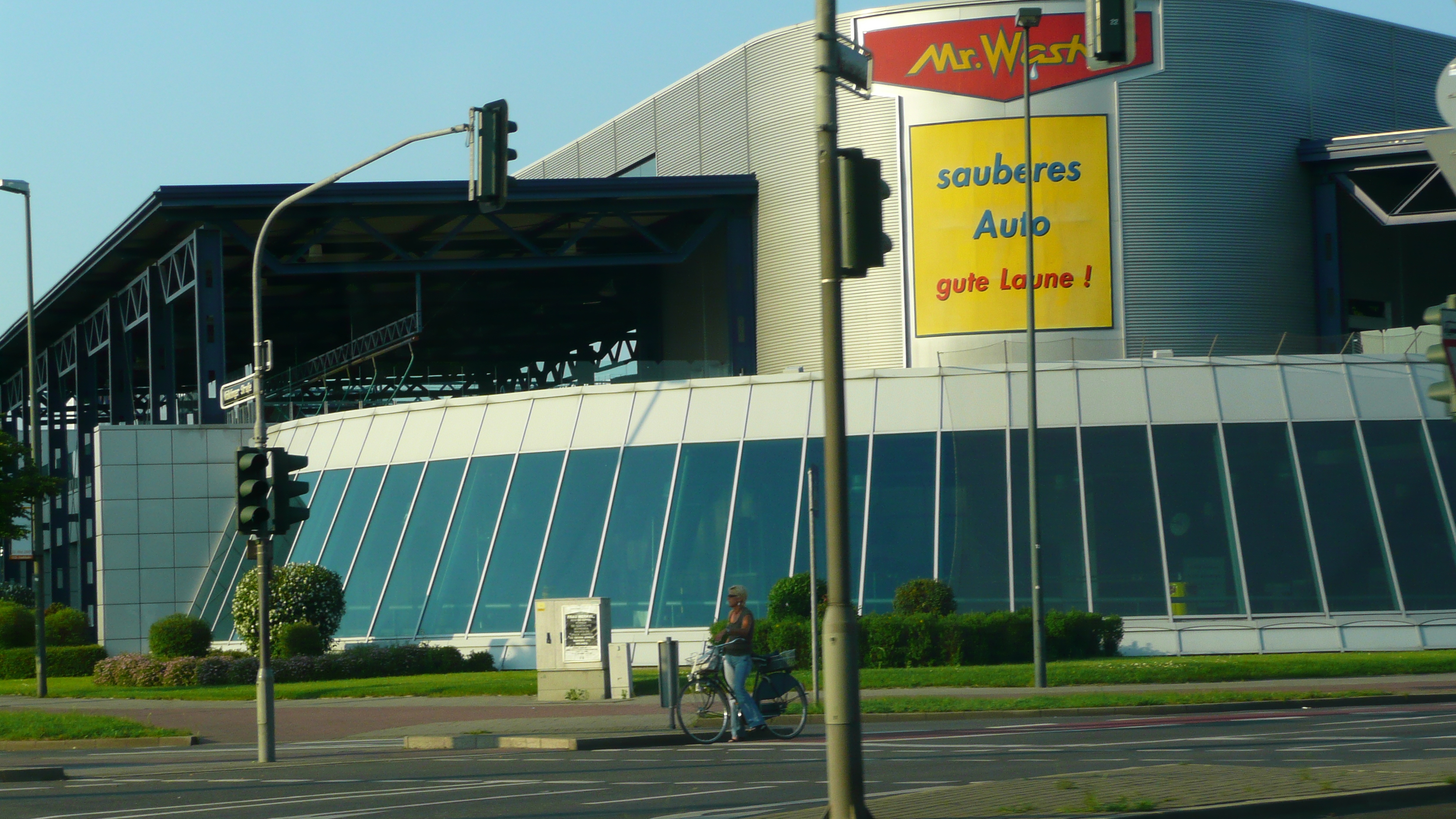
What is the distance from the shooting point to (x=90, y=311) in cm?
6256

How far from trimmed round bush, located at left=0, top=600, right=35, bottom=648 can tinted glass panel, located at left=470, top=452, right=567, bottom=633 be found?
1468 cm

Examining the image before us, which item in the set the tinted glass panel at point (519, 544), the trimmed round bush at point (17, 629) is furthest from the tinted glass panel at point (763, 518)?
the trimmed round bush at point (17, 629)

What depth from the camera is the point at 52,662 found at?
131 feet

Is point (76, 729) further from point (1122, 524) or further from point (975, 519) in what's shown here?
point (1122, 524)

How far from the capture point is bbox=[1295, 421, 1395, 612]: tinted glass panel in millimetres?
31422

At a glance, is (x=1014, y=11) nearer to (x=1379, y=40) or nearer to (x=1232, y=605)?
(x=1379, y=40)

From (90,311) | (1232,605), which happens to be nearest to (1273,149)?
(1232,605)

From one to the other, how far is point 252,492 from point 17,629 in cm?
2740

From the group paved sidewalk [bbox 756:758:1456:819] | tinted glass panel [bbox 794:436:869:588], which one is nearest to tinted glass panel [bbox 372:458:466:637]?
tinted glass panel [bbox 794:436:869:588]

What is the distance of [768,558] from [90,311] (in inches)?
1582

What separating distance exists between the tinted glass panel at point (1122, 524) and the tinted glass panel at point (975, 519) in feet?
6.05

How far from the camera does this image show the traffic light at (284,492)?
736 inches

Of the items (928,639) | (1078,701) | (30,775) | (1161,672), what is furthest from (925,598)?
(30,775)

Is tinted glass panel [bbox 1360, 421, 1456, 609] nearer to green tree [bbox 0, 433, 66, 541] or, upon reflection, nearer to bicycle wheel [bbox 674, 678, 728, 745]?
bicycle wheel [bbox 674, 678, 728, 745]
